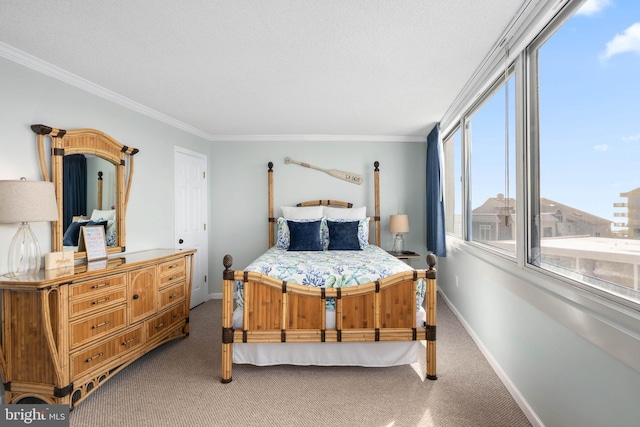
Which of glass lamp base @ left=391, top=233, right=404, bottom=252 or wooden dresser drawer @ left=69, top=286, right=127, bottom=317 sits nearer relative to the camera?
wooden dresser drawer @ left=69, top=286, right=127, bottom=317

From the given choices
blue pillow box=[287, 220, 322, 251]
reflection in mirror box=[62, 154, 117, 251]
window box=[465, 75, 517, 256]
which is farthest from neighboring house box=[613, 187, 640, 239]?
reflection in mirror box=[62, 154, 117, 251]

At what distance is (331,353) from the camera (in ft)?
8.19

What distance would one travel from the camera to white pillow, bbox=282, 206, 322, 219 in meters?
4.33

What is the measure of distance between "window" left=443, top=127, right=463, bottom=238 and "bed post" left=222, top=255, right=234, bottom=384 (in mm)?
2747

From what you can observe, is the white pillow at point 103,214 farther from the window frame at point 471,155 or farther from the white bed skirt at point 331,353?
the window frame at point 471,155

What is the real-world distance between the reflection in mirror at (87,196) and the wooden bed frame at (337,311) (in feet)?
4.31

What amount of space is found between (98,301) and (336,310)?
168 cm

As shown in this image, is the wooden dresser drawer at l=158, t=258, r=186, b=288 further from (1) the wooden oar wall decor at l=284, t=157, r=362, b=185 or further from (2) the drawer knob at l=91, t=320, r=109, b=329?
(1) the wooden oar wall decor at l=284, t=157, r=362, b=185

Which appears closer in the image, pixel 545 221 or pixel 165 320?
pixel 545 221

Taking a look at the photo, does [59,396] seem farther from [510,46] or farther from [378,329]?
[510,46]

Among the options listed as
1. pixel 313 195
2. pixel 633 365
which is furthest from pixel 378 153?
pixel 633 365

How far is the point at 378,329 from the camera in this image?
2.41m

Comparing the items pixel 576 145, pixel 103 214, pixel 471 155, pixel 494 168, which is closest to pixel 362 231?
pixel 471 155

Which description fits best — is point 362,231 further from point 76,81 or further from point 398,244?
point 76,81
